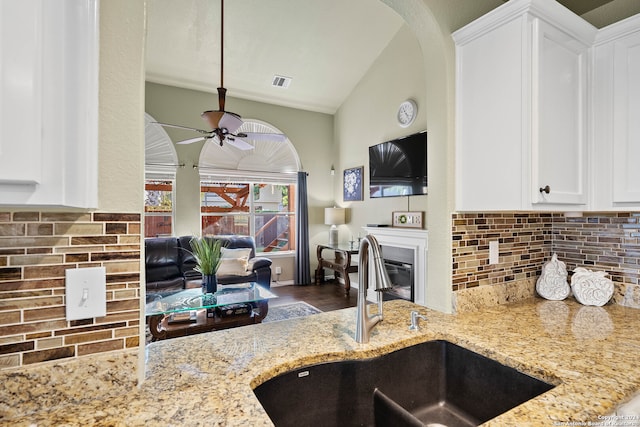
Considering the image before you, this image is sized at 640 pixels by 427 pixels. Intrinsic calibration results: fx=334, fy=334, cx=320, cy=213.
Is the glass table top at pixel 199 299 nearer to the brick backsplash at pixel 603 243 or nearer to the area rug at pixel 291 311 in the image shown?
the area rug at pixel 291 311

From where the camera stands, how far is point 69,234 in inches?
31.0

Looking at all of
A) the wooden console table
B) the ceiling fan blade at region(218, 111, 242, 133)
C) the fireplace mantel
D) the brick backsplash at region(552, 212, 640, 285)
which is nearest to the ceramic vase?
the ceiling fan blade at region(218, 111, 242, 133)

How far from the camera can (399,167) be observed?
4.55m

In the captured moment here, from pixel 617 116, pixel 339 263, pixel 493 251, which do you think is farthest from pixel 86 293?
pixel 339 263

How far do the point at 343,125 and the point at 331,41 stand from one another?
1665mm

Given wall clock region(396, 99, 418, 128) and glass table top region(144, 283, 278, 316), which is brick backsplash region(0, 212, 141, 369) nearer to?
glass table top region(144, 283, 278, 316)

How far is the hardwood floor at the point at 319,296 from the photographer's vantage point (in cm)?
465

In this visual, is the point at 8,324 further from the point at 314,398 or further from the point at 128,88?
the point at 314,398

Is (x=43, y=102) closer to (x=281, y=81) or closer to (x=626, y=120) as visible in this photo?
(x=626, y=120)

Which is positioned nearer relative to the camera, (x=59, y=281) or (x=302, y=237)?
(x=59, y=281)

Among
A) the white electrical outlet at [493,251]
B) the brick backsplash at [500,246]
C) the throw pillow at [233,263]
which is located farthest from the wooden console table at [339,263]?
the white electrical outlet at [493,251]

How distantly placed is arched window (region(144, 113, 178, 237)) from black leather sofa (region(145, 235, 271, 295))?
37 centimetres

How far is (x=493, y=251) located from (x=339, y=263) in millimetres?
3935

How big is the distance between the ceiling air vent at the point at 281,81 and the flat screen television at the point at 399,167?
5.46 ft
